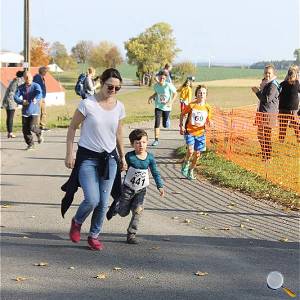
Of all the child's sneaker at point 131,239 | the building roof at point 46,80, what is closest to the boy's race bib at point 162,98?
the child's sneaker at point 131,239

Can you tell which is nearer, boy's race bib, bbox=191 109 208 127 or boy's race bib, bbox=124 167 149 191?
boy's race bib, bbox=124 167 149 191

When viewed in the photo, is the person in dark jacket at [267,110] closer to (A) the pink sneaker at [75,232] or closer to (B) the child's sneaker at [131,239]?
(B) the child's sneaker at [131,239]

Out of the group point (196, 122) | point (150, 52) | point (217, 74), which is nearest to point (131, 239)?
point (196, 122)

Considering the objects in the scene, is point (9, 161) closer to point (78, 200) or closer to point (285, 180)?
point (78, 200)

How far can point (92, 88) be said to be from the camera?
59.7ft

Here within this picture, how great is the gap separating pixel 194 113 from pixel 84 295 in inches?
229

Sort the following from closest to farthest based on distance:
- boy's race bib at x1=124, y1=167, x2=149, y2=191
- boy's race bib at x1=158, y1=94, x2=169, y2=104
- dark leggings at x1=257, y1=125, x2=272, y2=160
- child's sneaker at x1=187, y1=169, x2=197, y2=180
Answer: boy's race bib at x1=124, y1=167, x2=149, y2=191 → child's sneaker at x1=187, y1=169, x2=197, y2=180 → dark leggings at x1=257, y1=125, x2=272, y2=160 → boy's race bib at x1=158, y1=94, x2=169, y2=104

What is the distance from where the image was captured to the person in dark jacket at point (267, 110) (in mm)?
12117

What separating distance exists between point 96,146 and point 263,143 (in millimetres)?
6147

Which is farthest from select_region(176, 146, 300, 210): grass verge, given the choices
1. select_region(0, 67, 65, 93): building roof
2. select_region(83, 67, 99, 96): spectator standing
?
select_region(0, 67, 65, 93): building roof

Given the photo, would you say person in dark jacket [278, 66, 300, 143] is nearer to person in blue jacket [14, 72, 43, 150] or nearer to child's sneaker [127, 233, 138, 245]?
person in blue jacket [14, 72, 43, 150]

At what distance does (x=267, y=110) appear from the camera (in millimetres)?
12586

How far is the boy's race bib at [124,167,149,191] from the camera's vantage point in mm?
7098

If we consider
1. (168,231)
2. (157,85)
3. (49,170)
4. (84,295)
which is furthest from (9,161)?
(84,295)
